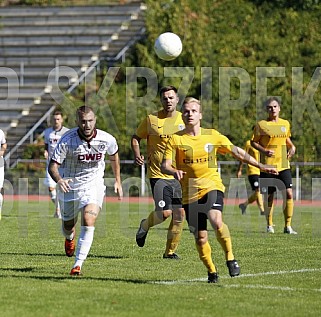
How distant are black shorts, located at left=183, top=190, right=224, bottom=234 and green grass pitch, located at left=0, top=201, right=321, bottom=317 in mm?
623

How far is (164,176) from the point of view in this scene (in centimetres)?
1216

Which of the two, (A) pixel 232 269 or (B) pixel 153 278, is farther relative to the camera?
(B) pixel 153 278

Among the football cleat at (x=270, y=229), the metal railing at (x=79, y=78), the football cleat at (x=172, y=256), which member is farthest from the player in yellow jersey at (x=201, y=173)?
the metal railing at (x=79, y=78)

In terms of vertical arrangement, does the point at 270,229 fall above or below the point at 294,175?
above

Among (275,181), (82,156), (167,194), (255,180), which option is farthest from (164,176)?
(255,180)

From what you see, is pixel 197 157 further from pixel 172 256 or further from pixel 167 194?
pixel 172 256

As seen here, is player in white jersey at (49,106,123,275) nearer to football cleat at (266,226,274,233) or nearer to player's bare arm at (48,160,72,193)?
player's bare arm at (48,160,72,193)

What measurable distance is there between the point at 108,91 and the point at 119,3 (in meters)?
7.50

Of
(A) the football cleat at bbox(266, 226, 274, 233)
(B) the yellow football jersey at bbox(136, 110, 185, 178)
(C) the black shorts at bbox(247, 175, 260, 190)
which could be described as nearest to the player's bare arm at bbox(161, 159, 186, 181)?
(B) the yellow football jersey at bbox(136, 110, 185, 178)

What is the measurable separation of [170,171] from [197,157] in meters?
0.46

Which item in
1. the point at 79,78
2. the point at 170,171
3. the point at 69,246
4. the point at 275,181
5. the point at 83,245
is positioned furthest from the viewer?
the point at 79,78

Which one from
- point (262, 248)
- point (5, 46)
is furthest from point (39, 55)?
point (262, 248)

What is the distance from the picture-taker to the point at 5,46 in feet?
113

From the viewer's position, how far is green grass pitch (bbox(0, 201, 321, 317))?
806cm
